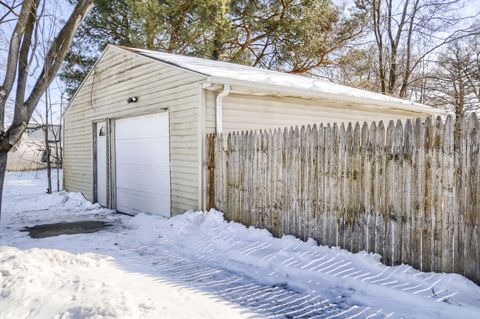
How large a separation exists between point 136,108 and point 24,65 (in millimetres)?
2507

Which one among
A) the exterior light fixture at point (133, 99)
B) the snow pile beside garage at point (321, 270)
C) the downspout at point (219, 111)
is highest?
the exterior light fixture at point (133, 99)

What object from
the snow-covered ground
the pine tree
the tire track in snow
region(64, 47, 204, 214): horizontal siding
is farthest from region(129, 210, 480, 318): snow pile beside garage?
the pine tree

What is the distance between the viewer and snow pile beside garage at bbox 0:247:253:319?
318 cm

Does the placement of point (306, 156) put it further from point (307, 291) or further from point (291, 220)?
point (307, 291)

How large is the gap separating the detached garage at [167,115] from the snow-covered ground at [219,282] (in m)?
1.88

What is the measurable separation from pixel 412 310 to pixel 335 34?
55.8 ft

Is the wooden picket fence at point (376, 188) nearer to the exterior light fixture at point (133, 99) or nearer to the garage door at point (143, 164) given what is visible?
the garage door at point (143, 164)

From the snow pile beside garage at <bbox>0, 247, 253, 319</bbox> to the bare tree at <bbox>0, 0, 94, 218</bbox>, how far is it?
2.65 meters

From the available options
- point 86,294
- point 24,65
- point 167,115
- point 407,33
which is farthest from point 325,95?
point 407,33

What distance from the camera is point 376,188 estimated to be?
4.38m

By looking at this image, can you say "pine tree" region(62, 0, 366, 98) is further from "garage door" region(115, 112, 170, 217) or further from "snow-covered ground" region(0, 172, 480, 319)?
"snow-covered ground" region(0, 172, 480, 319)

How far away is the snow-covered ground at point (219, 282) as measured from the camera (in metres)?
3.29

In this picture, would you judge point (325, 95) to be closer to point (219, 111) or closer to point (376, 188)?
point (219, 111)

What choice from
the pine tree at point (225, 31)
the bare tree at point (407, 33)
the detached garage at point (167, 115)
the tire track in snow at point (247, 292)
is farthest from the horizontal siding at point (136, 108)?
the bare tree at point (407, 33)
